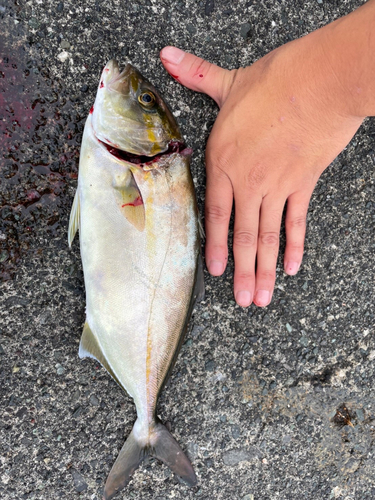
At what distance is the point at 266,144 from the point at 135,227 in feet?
2.67

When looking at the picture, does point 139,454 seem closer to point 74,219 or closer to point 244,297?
point 244,297

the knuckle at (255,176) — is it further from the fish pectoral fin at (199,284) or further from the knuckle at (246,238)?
the fish pectoral fin at (199,284)

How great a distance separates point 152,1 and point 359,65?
3.87 ft

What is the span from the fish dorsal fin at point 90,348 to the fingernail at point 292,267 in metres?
1.12

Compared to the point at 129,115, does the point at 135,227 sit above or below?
below

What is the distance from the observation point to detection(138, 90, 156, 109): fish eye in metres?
1.76

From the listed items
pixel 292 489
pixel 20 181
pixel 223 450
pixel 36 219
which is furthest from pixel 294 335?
pixel 20 181

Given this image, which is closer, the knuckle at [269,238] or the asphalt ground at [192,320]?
the asphalt ground at [192,320]

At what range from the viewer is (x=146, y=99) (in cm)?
176

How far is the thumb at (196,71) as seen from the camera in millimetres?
2057

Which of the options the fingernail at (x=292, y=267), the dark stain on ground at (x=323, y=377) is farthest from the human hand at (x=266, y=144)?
the dark stain on ground at (x=323, y=377)

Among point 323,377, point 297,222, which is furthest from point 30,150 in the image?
point 323,377

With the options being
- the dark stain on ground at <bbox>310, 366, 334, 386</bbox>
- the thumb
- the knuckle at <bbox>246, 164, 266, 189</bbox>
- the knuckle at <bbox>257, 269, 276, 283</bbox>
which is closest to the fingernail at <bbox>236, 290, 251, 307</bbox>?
the knuckle at <bbox>257, 269, 276, 283</bbox>

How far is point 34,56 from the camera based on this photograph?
6.53ft
